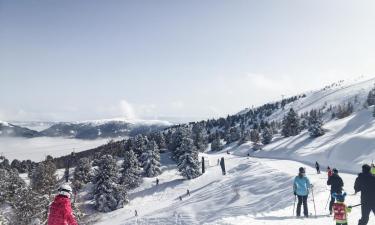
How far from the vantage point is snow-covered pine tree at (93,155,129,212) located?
63.8 meters

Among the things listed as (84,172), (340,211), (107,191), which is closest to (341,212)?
(340,211)

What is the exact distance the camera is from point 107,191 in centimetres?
6406

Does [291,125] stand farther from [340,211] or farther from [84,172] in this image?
[340,211]

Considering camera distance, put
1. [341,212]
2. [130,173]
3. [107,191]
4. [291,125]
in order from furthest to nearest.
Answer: [291,125] < [130,173] < [107,191] < [341,212]

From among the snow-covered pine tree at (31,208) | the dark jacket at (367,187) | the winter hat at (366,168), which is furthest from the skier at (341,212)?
the snow-covered pine tree at (31,208)

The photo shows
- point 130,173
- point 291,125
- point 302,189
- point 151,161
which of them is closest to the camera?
point 302,189

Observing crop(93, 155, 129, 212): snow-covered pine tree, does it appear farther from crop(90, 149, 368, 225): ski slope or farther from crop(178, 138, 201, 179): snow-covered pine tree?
crop(178, 138, 201, 179): snow-covered pine tree

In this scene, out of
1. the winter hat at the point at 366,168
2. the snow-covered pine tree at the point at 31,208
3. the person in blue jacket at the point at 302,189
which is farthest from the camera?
the snow-covered pine tree at the point at 31,208

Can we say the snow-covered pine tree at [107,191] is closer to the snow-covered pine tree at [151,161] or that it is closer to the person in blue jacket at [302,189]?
the snow-covered pine tree at [151,161]

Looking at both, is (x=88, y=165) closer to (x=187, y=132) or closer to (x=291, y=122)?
(x=187, y=132)

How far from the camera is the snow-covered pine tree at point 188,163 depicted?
7412 centimetres

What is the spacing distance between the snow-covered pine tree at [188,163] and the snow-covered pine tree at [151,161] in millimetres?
9859

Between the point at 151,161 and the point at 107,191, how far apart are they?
2217 cm

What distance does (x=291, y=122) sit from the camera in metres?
105
